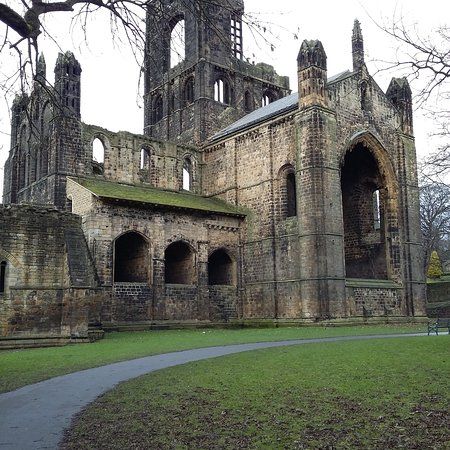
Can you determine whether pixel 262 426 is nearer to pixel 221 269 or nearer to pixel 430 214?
pixel 221 269

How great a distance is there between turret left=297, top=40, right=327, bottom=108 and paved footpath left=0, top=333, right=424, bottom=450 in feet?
57.4

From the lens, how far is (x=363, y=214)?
116 ft

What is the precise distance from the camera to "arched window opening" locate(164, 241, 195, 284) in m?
30.1

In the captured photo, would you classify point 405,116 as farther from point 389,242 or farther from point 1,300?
point 1,300

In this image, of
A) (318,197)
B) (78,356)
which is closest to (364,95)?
(318,197)

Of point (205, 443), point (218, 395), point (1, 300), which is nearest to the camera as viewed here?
point (205, 443)

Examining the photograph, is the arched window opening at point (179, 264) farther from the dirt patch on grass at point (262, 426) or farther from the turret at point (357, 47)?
the dirt patch on grass at point (262, 426)

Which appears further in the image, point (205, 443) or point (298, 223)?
point (298, 223)

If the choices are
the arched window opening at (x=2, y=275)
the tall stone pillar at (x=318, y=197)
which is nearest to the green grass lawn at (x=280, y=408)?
the arched window opening at (x=2, y=275)

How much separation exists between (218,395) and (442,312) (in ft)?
106

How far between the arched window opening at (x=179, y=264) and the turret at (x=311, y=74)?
9.67m

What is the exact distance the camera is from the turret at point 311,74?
28.5 meters

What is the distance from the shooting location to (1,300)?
19.9 m


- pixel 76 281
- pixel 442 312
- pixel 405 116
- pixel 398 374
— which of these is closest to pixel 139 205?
pixel 76 281
